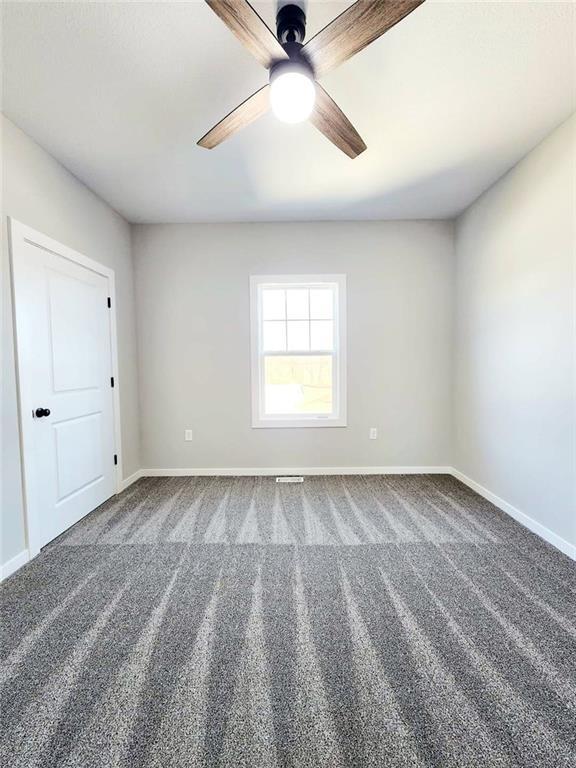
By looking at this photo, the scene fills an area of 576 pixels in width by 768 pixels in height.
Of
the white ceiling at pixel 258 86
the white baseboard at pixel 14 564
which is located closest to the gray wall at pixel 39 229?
the white baseboard at pixel 14 564

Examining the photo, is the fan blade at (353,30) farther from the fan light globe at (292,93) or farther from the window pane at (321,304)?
the window pane at (321,304)

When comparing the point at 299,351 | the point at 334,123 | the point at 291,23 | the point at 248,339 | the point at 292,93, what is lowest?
the point at 299,351

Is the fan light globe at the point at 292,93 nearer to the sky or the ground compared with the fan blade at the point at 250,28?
nearer to the ground

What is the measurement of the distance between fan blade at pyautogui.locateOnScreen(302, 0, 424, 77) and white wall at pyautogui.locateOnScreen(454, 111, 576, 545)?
166 cm

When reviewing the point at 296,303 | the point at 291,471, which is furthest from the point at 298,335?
the point at 291,471

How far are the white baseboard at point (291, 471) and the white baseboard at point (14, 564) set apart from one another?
58.4 inches

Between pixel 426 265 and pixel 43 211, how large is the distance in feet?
11.1

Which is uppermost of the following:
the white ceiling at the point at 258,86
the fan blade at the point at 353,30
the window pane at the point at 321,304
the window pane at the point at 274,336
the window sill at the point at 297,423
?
the white ceiling at the point at 258,86

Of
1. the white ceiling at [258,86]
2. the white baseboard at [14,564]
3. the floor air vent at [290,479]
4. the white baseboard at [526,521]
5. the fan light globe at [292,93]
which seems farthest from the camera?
the floor air vent at [290,479]

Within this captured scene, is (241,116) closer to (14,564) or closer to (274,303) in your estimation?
(274,303)

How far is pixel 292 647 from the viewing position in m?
1.33

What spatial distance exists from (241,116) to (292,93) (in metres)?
0.35

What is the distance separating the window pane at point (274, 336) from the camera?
11.2ft

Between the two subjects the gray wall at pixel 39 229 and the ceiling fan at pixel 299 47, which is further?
the gray wall at pixel 39 229
